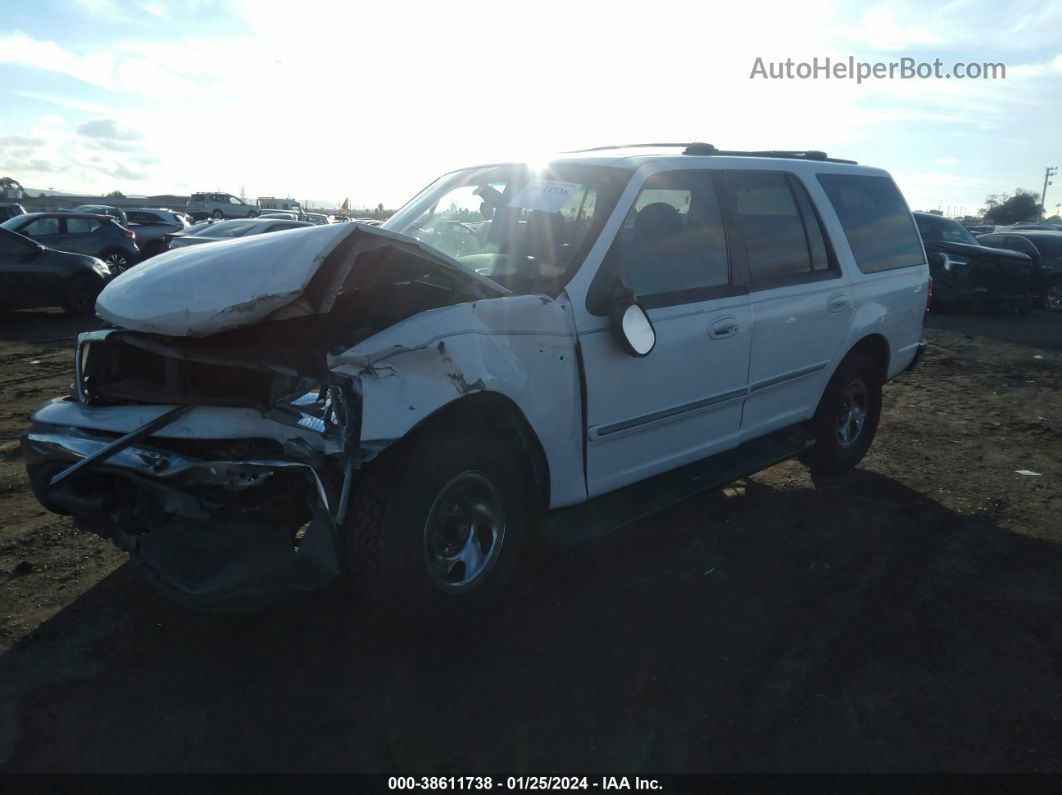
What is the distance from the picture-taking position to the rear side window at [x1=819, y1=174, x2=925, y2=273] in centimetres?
536

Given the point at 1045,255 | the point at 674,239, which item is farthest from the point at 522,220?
the point at 1045,255

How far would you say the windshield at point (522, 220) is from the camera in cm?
380

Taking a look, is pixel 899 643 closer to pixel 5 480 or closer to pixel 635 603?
Answer: pixel 635 603

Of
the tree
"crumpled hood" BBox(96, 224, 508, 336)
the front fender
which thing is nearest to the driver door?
the front fender

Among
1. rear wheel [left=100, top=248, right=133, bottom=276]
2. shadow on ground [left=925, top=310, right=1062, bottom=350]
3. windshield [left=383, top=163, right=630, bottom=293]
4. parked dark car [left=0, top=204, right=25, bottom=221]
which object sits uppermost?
windshield [left=383, top=163, right=630, bottom=293]

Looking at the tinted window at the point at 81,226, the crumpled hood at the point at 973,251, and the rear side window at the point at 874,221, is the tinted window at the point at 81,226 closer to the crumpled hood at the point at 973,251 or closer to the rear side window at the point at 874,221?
the rear side window at the point at 874,221

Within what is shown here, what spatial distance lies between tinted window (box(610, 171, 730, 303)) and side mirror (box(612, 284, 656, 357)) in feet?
0.92

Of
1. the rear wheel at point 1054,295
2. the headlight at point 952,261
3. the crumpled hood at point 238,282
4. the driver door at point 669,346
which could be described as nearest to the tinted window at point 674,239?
the driver door at point 669,346

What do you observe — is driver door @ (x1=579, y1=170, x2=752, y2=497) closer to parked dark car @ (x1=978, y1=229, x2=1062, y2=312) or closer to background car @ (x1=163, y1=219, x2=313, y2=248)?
background car @ (x1=163, y1=219, x2=313, y2=248)

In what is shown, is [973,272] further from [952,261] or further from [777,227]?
[777,227]

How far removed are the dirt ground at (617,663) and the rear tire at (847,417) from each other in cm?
62

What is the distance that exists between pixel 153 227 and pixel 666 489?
24.1 meters

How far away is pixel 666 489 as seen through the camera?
418 cm

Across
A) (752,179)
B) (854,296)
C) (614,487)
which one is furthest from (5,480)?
(854,296)
